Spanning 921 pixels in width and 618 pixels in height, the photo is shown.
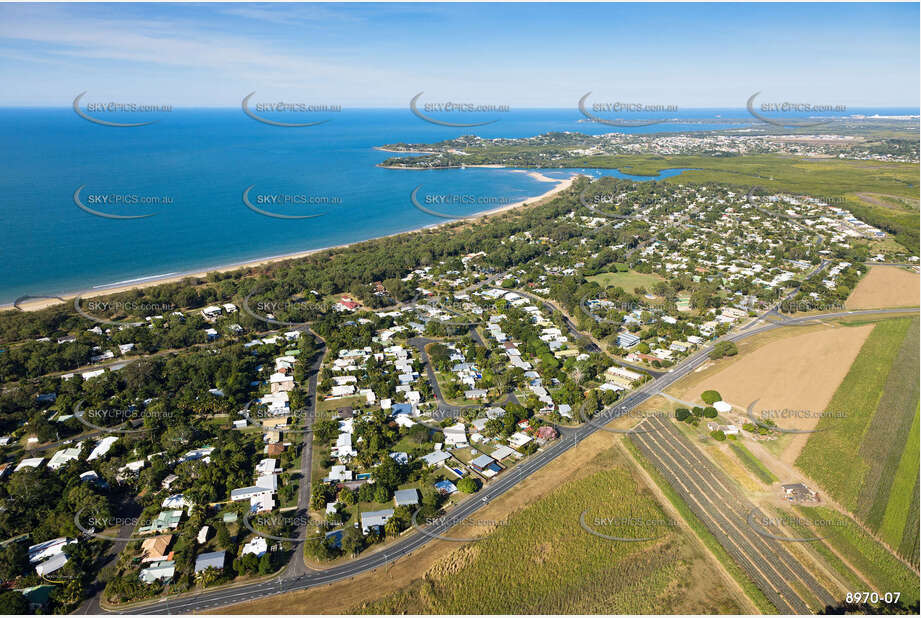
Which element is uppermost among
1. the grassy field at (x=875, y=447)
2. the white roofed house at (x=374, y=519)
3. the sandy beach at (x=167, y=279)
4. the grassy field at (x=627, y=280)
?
the grassy field at (x=875, y=447)

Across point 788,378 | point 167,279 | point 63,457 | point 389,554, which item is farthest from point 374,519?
point 167,279

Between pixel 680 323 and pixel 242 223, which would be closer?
pixel 680 323

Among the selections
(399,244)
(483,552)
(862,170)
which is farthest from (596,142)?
(483,552)

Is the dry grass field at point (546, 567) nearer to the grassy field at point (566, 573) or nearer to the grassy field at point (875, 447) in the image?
the grassy field at point (566, 573)

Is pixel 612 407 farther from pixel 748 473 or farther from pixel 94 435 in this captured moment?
pixel 94 435

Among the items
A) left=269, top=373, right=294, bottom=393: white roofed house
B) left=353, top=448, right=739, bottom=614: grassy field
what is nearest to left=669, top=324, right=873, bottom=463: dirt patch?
left=353, top=448, right=739, bottom=614: grassy field

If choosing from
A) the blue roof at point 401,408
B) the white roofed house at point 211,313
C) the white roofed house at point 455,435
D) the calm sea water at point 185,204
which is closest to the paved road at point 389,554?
the white roofed house at point 455,435

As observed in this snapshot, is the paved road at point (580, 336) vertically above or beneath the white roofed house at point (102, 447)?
beneath
